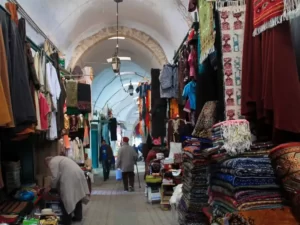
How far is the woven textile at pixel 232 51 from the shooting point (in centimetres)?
303

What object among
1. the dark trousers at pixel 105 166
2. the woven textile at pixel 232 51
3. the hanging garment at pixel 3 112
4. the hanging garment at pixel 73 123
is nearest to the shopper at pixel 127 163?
the hanging garment at pixel 73 123

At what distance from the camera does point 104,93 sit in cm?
1822

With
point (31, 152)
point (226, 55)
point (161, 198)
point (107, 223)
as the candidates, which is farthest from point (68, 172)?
point (226, 55)

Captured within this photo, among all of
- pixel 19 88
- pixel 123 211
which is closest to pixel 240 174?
pixel 19 88

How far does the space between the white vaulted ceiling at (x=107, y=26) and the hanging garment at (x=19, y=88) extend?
264 cm

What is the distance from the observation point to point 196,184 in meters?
3.65

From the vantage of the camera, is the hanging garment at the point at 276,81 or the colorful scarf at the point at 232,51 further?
the colorful scarf at the point at 232,51

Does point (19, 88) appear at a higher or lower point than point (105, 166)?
higher

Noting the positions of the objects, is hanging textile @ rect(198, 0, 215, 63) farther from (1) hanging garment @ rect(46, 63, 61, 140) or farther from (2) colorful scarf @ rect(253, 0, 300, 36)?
(1) hanging garment @ rect(46, 63, 61, 140)

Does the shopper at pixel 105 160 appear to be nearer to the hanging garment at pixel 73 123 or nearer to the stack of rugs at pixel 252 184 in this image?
the hanging garment at pixel 73 123

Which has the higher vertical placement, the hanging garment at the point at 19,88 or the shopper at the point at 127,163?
the hanging garment at the point at 19,88

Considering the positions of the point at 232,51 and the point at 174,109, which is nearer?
the point at 232,51

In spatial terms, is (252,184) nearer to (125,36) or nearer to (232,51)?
(232,51)

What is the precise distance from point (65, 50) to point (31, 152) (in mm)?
4050
